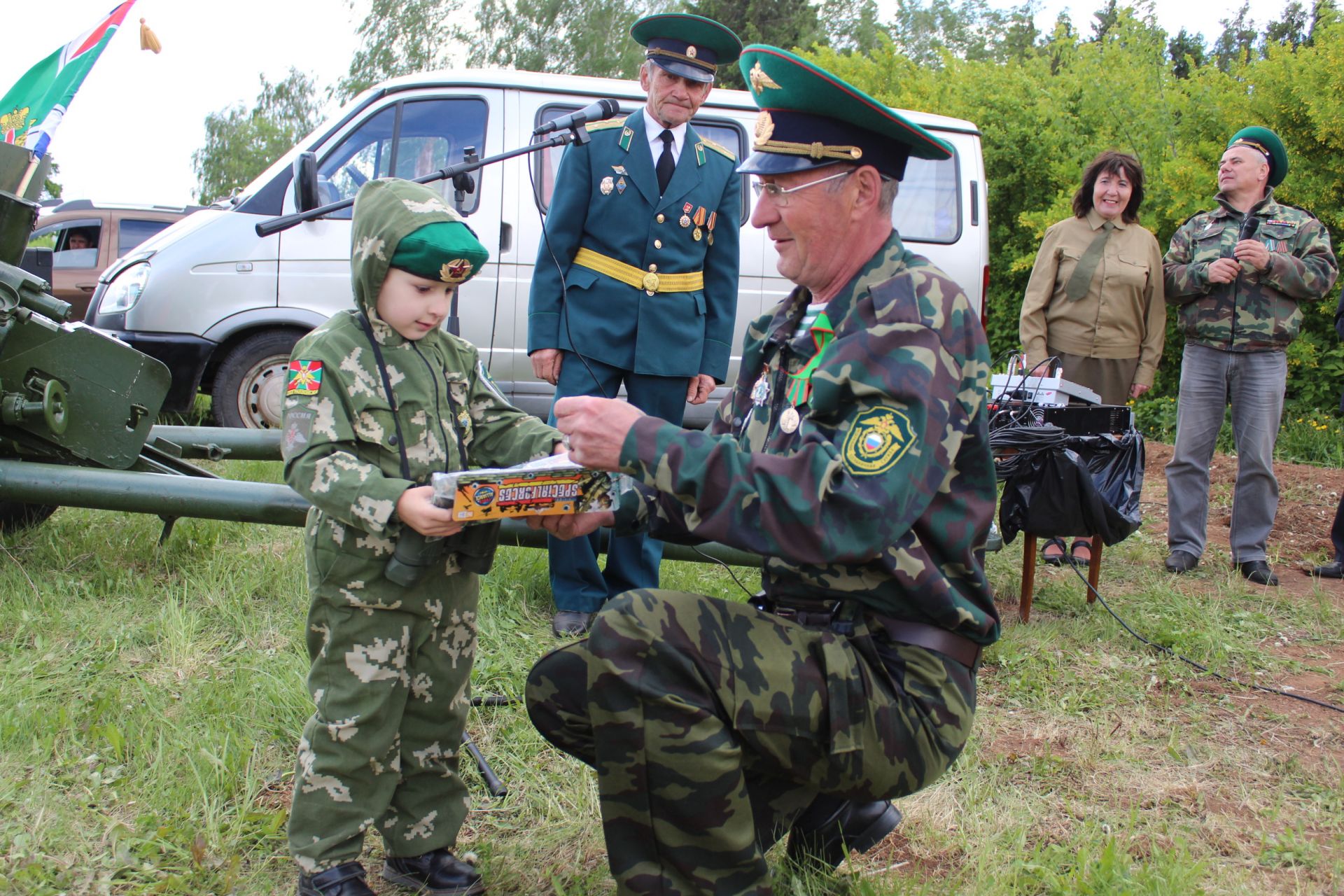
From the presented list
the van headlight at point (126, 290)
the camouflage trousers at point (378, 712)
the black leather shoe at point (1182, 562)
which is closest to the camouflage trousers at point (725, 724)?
the camouflage trousers at point (378, 712)

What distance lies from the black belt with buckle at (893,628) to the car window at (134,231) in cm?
1133

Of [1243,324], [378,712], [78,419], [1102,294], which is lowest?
[378,712]

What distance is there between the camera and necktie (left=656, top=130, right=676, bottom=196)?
394 cm

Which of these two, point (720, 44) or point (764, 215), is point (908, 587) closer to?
point (764, 215)

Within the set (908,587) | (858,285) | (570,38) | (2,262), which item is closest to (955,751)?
(908,587)

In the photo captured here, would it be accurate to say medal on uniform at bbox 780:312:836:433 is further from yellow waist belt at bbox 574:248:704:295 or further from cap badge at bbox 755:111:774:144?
yellow waist belt at bbox 574:248:704:295

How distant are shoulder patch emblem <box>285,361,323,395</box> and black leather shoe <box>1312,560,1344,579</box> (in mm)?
Answer: 5039

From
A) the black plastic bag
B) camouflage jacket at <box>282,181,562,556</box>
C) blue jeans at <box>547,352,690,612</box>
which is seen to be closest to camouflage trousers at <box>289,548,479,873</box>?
camouflage jacket at <box>282,181,562,556</box>

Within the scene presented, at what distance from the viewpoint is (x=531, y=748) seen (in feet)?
9.82

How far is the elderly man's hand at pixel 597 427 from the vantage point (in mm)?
1928

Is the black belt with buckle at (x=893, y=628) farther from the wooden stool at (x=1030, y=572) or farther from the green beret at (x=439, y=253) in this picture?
the wooden stool at (x=1030, y=572)

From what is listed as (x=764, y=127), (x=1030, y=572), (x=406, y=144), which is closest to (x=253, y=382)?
(x=406, y=144)

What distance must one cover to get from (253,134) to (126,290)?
128 feet

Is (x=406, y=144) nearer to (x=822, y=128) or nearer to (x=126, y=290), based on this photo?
(x=126, y=290)
